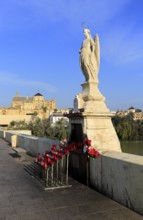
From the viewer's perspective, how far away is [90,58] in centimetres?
717

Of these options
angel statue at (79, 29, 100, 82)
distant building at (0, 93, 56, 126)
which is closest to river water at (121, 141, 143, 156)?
angel statue at (79, 29, 100, 82)

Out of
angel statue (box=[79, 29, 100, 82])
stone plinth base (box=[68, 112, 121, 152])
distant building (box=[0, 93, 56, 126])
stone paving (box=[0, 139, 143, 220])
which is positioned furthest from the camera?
distant building (box=[0, 93, 56, 126])

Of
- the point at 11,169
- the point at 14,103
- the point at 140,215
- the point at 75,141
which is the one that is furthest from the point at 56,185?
the point at 14,103

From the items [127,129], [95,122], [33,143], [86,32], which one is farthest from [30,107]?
[95,122]

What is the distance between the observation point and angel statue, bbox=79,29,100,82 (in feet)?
23.4

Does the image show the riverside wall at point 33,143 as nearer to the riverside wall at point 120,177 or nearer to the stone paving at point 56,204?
the stone paving at point 56,204

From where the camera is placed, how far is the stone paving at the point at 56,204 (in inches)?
169

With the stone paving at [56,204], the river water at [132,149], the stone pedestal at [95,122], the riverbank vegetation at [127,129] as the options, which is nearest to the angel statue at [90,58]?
the stone pedestal at [95,122]

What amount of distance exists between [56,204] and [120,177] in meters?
1.21

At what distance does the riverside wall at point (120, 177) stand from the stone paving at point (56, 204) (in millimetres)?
135

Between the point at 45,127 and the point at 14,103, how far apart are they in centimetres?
8785

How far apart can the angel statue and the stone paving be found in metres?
2.69

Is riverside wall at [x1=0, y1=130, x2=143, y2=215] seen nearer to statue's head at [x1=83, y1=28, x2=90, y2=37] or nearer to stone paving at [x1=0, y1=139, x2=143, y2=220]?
stone paving at [x1=0, y1=139, x2=143, y2=220]

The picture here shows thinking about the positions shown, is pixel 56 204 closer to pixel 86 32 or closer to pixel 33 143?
pixel 86 32
